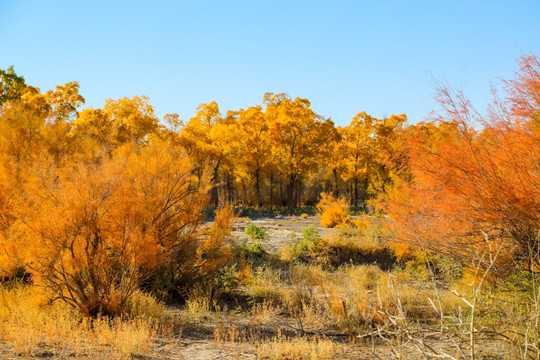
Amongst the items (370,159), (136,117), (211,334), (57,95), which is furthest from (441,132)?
(370,159)

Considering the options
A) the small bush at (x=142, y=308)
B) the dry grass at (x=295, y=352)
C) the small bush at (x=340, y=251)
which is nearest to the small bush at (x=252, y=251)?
the small bush at (x=340, y=251)

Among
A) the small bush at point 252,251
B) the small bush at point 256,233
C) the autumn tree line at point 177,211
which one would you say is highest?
the autumn tree line at point 177,211

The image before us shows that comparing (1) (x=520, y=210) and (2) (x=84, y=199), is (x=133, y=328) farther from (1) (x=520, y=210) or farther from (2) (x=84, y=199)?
(1) (x=520, y=210)

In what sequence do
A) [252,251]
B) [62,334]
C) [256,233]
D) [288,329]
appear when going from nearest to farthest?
[62,334], [288,329], [252,251], [256,233]

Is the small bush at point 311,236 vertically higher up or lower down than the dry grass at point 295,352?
higher up

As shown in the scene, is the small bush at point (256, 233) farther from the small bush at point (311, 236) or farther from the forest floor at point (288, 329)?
the forest floor at point (288, 329)

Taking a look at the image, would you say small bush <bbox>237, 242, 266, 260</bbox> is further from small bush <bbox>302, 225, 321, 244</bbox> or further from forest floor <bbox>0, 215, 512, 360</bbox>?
small bush <bbox>302, 225, 321, 244</bbox>

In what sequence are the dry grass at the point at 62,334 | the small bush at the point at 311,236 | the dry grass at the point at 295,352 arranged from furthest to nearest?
the small bush at the point at 311,236 → the dry grass at the point at 295,352 → the dry grass at the point at 62,334

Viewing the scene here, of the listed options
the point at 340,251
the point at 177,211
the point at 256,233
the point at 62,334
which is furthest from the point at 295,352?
the point at 256,233

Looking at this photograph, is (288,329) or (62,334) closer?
(62,334)

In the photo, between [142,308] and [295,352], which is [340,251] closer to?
[142,308]

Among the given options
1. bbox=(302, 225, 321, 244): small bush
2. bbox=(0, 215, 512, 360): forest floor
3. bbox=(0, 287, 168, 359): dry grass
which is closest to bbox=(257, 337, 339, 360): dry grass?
bbox=(0, 215, 512, 360): forest floor

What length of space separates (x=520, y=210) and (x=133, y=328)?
17.7 ft

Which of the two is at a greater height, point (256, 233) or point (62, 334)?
point (256, 233)
